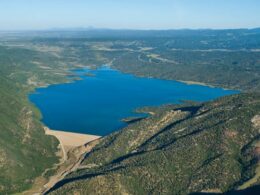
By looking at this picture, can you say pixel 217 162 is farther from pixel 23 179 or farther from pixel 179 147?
pixel 23 179

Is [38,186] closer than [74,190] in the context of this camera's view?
No

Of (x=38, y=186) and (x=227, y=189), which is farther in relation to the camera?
(x=38, y=186)

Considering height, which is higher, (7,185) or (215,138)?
(215,138)

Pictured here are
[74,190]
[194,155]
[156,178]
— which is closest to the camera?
[74,190]

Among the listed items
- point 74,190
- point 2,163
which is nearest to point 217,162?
point 74,190

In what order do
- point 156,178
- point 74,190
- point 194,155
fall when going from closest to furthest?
point 74,190
point 156,178
point 194,155

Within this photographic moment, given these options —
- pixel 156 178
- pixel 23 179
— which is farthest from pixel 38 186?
pixel 156 178

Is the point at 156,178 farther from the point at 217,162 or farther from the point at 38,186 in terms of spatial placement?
the point at 38,186

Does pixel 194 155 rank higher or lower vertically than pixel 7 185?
higher
